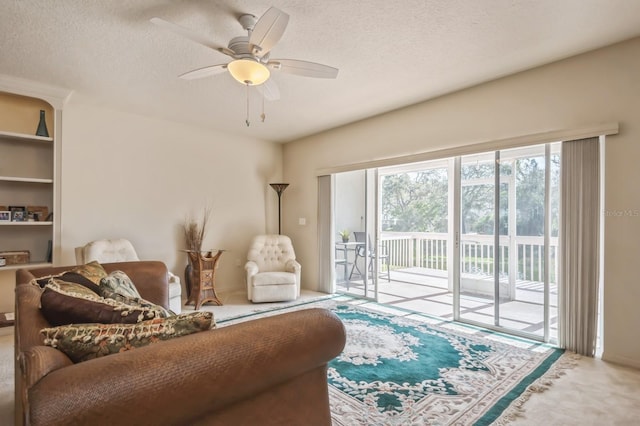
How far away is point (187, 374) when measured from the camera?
90 centimetres

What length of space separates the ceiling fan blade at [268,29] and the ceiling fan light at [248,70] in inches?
4.0

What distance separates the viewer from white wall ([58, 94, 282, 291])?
4059 millimetres

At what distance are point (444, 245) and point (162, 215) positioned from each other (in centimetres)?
491

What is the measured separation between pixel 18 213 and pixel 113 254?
3.35 ft

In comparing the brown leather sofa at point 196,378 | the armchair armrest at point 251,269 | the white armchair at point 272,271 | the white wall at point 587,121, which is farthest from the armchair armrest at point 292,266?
the brown leather sofa at point 196,378

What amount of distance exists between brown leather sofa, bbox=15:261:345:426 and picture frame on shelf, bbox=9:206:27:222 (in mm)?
2916

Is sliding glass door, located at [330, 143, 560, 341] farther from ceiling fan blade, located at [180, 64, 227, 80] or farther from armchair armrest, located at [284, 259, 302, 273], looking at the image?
ceiling fan blade, located at [180, 64, 227, 80]

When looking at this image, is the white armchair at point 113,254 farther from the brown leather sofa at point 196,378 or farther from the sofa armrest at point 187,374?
the sofa armrest at point 187,374

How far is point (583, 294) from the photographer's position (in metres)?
2.91

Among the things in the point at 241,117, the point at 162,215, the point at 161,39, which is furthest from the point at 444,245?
the point at 161,39

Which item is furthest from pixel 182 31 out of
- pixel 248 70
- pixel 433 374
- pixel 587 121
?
pixel 587 121

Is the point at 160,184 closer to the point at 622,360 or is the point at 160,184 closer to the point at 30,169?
the point at 30,169

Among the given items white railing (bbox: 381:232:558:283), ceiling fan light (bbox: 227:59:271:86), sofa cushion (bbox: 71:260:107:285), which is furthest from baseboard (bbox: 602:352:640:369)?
sofa cushion (bbox: 71:260:107:285)

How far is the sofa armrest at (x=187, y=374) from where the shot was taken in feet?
2.45
